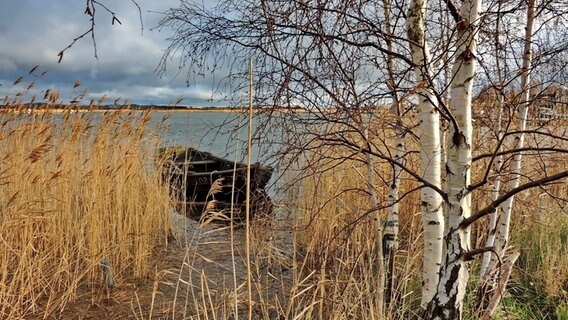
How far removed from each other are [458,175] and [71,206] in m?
3.43

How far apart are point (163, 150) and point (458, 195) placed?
498 cm

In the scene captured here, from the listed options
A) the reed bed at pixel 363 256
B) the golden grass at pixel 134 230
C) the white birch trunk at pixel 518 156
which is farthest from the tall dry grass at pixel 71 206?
the white birch trunk at pixel 518 156

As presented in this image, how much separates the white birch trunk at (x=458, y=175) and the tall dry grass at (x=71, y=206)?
237cm

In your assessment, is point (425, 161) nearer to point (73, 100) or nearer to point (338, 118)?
point (338, 118)

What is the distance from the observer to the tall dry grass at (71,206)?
3129 millimetres

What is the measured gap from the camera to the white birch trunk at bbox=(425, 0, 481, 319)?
63.3 inches

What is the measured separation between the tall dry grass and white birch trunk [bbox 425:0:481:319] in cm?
237

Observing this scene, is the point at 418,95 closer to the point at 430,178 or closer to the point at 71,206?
the point at 430,178

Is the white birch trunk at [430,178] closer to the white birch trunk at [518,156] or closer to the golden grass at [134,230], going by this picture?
the white birch trunk at [518,156]

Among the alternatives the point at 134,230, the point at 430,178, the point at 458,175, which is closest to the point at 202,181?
the point at 134,230

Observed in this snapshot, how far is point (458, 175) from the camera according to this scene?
5.36ft

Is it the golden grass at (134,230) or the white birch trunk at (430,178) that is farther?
the golden grass at (134,230)

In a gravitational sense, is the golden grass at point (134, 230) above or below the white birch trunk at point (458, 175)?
below

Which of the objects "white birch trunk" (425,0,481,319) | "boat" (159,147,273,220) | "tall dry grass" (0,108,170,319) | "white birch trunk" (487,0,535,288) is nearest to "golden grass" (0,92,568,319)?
"tall dry grass" (0,108,170,319)
